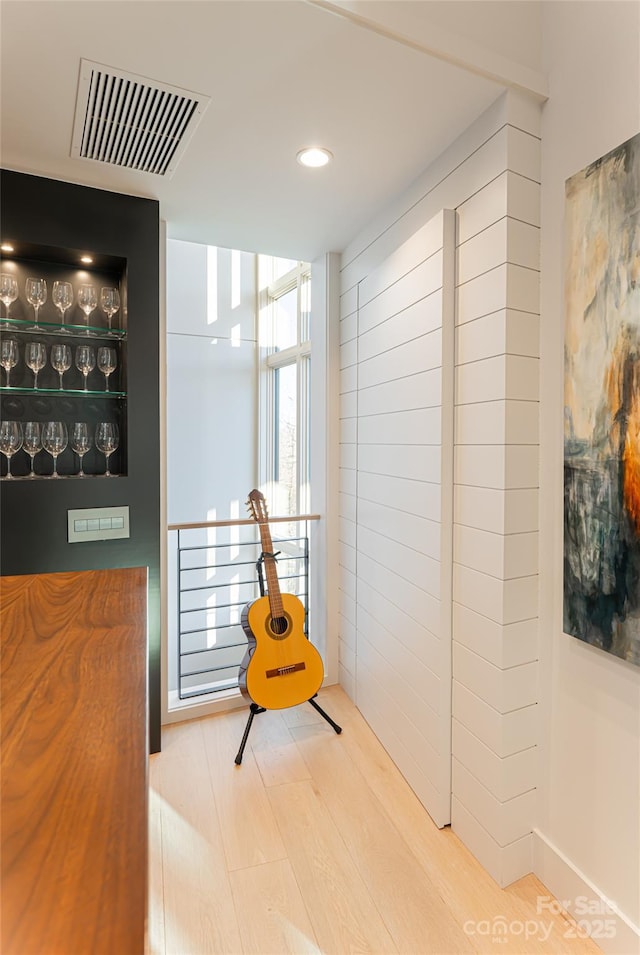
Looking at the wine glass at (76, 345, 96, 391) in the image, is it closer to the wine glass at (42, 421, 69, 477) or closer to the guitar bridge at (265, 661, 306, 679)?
the wine glass at (42, 421, 69, 477)

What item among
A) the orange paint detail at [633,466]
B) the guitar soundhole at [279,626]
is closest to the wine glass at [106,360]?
the guitar soundhole at [279,626]

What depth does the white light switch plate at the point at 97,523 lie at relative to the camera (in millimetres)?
2033

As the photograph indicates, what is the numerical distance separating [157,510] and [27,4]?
1.63m

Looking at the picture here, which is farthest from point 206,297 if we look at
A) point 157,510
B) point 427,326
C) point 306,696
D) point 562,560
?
point 562,560

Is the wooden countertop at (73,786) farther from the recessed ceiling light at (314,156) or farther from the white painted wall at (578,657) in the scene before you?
the recessed ceiling light at (314,156)

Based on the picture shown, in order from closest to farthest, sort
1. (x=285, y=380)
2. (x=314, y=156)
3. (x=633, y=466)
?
1. (x=633, y=466)
2. (x=314, y=156)
3. (x=285, y=380)

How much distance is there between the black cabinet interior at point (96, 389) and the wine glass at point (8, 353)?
0.08 meters

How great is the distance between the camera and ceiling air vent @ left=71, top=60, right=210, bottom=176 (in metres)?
1.49

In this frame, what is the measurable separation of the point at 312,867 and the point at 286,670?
0.76 meters

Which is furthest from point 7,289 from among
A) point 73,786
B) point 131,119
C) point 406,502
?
point 73,786

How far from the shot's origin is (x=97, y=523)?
2076 mm

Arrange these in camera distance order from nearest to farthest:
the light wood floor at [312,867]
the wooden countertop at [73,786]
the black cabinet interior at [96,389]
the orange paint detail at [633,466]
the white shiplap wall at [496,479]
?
the wooden countertop at [73,786] → the orange paint detail at [633,466] → the light wood floor at [312,867] → the white shiplap wall at [496,479] → the black cabinet interior at [96,389]

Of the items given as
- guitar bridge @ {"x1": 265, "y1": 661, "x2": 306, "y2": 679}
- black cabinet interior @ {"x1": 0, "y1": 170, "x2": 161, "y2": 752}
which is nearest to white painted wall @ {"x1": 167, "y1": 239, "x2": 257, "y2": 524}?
black cabinet interior @ {"x1": 0, "y1": 170, "x2": 161, "y2": 752}

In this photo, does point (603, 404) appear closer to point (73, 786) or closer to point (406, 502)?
point (406, 502)
